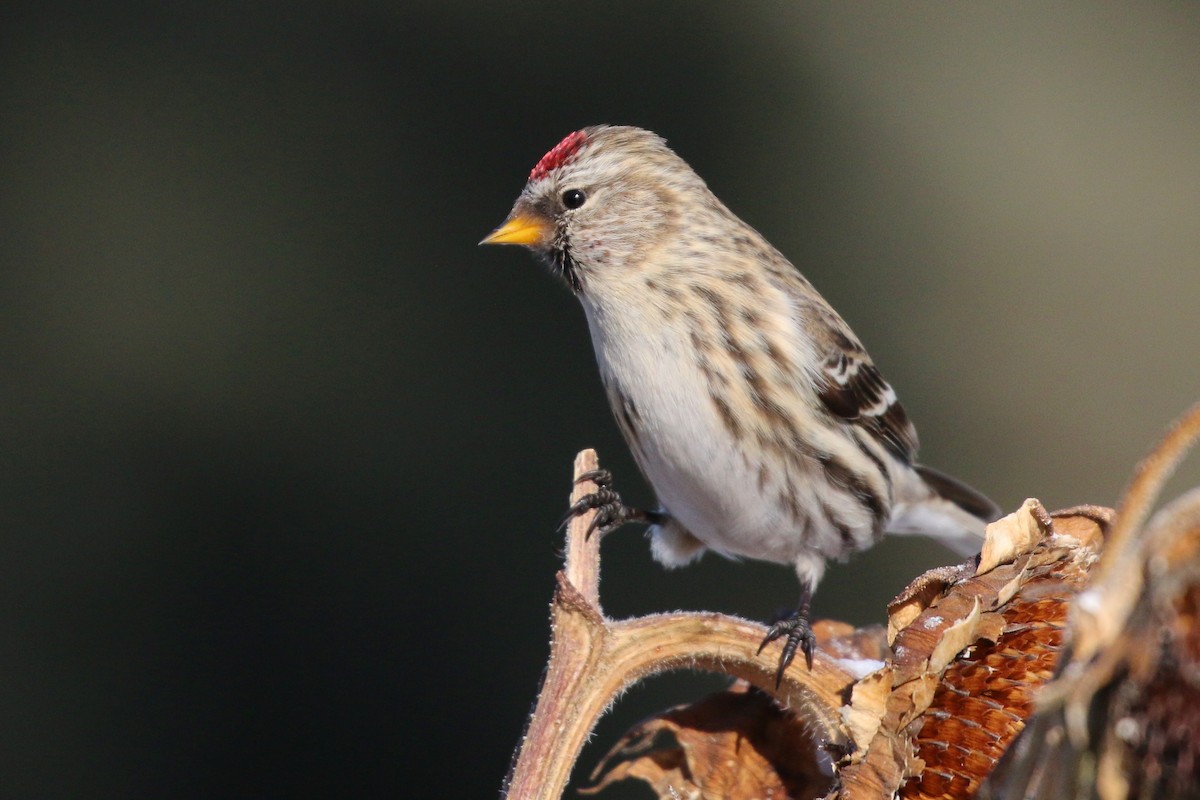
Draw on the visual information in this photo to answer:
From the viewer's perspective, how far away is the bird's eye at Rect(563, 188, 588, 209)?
1811 mm

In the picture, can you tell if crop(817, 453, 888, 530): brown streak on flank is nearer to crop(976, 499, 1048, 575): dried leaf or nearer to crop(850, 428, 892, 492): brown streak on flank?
crop(850, 428, 892, 492): brown streak on flank

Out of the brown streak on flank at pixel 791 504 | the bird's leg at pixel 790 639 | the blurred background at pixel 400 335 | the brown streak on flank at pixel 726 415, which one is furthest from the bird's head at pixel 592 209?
the blurred background at pixel 400 335

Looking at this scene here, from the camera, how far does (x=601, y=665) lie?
1.01 metres

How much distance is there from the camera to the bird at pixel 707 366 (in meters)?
1.69

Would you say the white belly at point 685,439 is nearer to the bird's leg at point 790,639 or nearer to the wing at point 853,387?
the wing at point 853,387

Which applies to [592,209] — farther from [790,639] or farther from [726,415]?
[790,639]

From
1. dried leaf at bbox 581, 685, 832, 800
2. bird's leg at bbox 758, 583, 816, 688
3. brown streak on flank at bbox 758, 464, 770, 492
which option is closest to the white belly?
brown streak on flank at bbox 758, 464, 770, 492

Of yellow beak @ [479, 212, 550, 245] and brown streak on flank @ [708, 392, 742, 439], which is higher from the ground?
yellow beak @ [479, 212, 550, 245]

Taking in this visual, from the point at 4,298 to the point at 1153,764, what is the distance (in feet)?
12.0

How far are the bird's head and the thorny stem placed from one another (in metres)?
0.74

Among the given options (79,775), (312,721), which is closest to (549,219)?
(312,721)

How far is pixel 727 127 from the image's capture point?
386 cm

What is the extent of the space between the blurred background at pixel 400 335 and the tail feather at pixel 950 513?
111cm

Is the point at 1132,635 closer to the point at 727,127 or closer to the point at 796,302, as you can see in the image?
the point at 796,302
